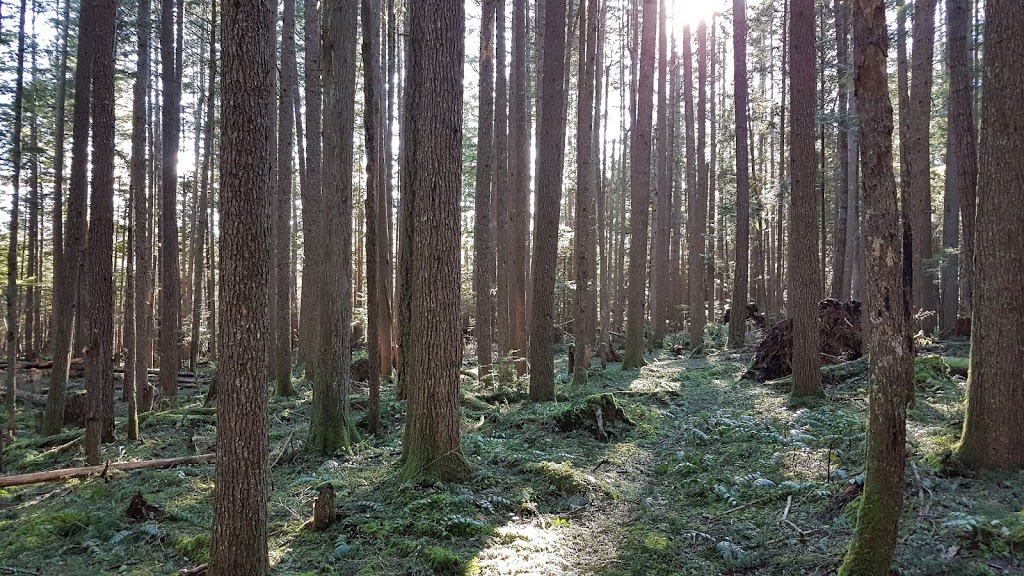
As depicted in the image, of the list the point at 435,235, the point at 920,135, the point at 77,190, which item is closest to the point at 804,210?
the point at 920,135

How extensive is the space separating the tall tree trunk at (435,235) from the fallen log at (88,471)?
12.6 feet

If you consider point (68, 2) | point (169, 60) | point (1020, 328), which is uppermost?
point (68, 2)

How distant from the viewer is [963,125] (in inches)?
319

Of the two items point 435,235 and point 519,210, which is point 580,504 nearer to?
point 435,235

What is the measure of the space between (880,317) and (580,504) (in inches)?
142

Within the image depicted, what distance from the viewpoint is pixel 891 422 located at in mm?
3291

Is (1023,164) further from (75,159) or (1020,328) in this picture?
(75,159)

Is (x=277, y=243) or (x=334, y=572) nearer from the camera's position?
(x=334, y=572)

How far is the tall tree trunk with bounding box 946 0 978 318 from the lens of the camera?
756cm

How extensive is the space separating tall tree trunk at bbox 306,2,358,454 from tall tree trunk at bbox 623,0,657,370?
9.01 metres

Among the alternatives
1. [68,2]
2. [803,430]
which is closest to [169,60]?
[68,2]

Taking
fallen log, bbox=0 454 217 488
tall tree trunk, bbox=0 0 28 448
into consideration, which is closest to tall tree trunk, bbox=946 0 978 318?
fallen log, bbox=0 454 217 488

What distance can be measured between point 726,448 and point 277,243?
13169mm

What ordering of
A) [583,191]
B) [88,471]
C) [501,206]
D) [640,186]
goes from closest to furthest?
[88,471], [583,191], [501,206], [640,186]
